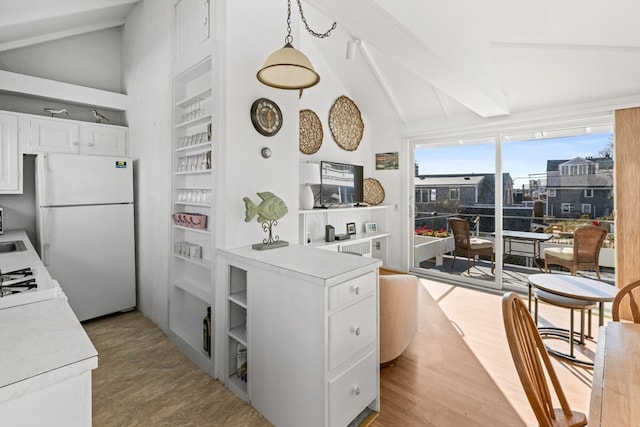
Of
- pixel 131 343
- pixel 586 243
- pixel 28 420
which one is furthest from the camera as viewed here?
pixel 586 243

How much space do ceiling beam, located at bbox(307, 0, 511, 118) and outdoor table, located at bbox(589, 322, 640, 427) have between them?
6.10ft

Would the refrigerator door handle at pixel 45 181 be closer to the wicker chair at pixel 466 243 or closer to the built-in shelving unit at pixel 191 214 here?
the built-in shelving unit at pixel 191 214

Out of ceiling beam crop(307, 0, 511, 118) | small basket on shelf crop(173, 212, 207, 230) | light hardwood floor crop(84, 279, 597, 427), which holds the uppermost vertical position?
ceiling beam crop(307, 0, 511, 118)

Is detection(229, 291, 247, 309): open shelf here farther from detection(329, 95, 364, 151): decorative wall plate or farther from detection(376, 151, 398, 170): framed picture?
detection(376, 151, 398, 170): framed picture

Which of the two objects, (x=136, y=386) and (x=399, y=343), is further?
(x=399, y=343)

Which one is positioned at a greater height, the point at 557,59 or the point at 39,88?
the point at 557,59

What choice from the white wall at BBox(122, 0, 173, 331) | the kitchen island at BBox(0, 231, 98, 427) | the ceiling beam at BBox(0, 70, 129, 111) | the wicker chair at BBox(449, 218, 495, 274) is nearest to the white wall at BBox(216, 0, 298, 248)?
the white wall at BBox(122, 0, 173, 331)

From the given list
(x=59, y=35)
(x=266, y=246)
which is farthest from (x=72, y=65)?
(x=266, y=246)

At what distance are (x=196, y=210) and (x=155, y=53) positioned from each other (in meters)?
1.66

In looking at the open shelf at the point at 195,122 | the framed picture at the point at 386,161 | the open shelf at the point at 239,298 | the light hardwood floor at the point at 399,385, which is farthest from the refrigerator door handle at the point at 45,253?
the framed picture at the point at 386,161

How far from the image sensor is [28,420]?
791 mm

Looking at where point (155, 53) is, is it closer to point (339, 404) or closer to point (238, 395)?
point (238, 395)

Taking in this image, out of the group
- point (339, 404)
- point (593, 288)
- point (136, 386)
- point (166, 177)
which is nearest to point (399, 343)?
point (339, 404)

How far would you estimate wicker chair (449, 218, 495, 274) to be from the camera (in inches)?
173
